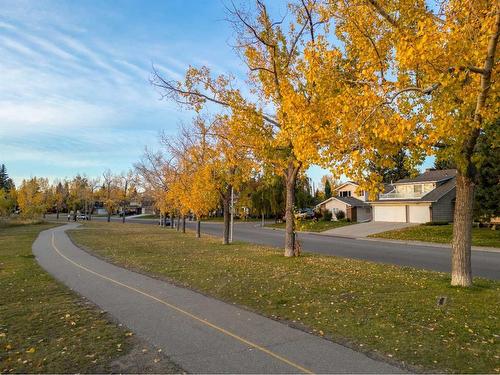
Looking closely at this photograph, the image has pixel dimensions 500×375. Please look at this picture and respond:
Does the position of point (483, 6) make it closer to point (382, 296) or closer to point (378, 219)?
point (382, 296)

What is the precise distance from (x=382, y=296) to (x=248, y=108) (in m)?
8.32

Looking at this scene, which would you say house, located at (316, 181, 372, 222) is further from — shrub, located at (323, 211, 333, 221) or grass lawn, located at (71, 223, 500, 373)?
grass lawn, located at (71, 223, 500, 373)

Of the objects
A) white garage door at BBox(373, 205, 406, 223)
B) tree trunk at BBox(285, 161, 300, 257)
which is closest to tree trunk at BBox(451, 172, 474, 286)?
tree trunk at BBox(285, 161, 300, 257)

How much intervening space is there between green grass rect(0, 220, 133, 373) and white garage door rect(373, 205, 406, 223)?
39522mm

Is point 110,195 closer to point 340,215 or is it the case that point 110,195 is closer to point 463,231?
point 340,215

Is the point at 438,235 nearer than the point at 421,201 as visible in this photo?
Yes

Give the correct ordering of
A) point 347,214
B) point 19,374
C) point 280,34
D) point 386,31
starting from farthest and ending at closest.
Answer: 1. point 347,214
2. point 280,34
3. point 386,31
4. point 19,374

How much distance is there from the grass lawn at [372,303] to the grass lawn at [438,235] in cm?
1664

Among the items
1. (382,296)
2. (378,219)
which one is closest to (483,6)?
(382,296)

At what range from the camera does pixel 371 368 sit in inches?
187

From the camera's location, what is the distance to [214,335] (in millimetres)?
5980

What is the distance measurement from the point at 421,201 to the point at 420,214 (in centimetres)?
150

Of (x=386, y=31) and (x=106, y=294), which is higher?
(x=386, y=31)

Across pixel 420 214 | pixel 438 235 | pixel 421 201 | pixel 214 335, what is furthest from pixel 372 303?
pixel 420 214
